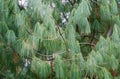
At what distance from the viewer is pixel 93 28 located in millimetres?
2604

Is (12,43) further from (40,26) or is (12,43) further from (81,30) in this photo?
(81,30)

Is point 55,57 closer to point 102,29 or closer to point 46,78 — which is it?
point 46,78

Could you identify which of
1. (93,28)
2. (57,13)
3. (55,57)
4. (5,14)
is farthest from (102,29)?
(5,14)

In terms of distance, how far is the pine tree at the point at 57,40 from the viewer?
7.03 ft

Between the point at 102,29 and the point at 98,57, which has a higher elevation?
the point at 102,29

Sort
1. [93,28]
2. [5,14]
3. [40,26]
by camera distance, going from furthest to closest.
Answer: [93,28]
[5,14]
[40,26]

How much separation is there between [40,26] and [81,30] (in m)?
0.33

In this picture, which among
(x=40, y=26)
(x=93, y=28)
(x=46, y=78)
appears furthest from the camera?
(x=93, y=28)

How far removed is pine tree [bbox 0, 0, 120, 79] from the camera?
214cm

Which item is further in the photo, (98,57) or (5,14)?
(5,14)

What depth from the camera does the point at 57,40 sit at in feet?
7.04

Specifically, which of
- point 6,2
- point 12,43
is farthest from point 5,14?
point 12,43

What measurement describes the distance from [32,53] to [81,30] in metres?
0.41

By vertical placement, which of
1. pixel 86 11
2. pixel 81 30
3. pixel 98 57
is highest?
pixel 86 11
